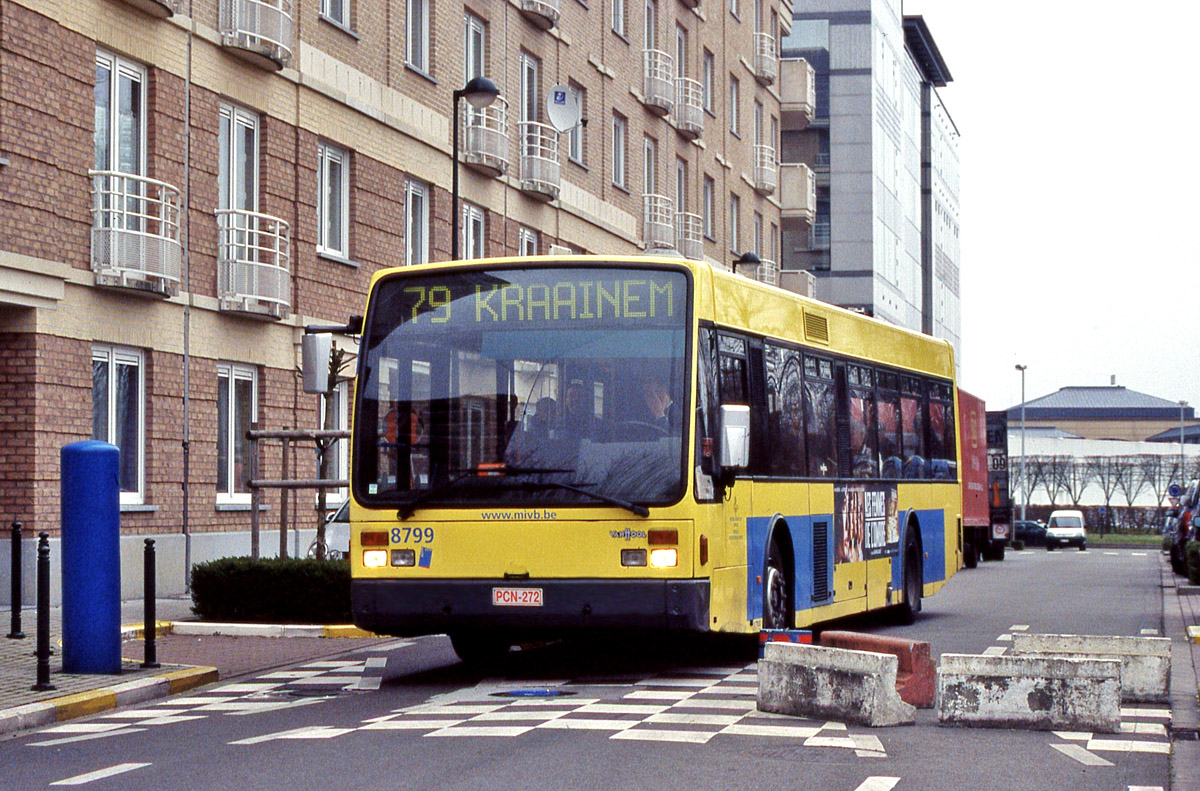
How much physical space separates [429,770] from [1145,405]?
6510 inches

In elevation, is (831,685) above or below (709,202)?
below

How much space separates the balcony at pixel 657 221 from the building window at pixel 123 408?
Result: 2083 cm

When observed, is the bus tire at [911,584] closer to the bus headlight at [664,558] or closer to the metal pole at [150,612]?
the bus headlight at [664,558]

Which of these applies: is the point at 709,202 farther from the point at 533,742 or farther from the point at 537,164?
the point at 533,742

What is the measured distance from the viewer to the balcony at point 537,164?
112ft

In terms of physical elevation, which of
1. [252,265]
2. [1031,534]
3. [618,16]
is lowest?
[1031,534]

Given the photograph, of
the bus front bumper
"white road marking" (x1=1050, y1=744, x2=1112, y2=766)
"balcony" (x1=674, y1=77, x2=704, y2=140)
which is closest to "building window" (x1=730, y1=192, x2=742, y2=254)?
"balcony" (x1=674, y1=77, x2=704, y2=140)

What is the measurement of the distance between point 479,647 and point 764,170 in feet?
129

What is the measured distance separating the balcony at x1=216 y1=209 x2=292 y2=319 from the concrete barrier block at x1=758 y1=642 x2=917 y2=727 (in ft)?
47.7

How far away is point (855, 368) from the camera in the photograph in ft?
57.8

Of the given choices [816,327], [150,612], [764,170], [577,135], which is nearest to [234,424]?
[816,327]

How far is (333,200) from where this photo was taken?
27.5m

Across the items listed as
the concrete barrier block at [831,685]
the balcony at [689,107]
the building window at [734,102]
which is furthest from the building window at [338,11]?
the building window at [734,102]

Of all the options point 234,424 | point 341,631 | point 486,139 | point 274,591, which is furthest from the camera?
point 486,139
